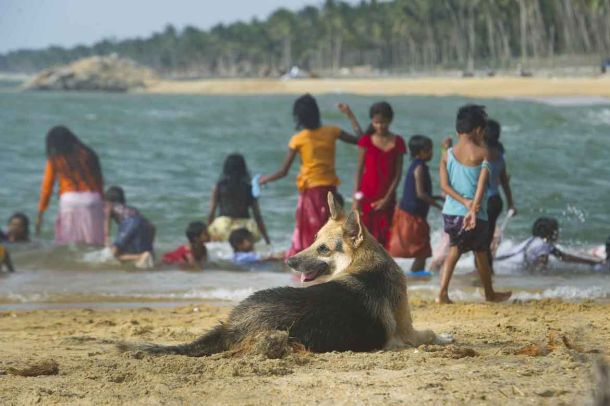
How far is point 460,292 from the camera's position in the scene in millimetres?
10828

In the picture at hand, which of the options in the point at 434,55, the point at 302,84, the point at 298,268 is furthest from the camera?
the point at 434,55

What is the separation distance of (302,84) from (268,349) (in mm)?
125351

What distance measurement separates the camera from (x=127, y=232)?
1377 cm

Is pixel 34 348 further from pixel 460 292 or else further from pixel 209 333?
pixel 460 292

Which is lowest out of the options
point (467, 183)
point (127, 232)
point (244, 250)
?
point (244, 250)

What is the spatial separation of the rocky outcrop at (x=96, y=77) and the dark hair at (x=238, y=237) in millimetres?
156044

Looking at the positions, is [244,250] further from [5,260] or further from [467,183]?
[467,183]

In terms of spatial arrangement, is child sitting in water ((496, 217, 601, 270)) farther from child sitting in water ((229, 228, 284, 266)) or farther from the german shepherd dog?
the german shepherd dog

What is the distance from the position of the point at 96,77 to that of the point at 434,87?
85469 millimetres

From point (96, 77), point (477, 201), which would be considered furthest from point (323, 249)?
point (96, 77)

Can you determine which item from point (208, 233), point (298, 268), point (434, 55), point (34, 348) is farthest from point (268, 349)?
point (434, 55)

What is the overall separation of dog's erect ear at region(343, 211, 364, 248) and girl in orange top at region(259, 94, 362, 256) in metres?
4.17

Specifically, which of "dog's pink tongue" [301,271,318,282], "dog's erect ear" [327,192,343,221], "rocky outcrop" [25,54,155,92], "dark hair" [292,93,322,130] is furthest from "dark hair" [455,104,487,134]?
"rocky outcrop" [25,54,155,92]

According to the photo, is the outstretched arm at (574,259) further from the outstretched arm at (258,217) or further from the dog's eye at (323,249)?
the dog's eye at (323,249)
